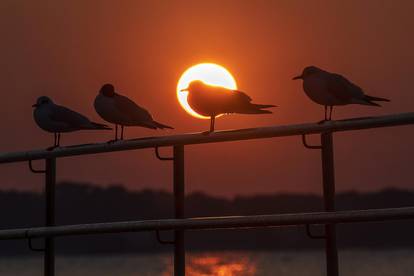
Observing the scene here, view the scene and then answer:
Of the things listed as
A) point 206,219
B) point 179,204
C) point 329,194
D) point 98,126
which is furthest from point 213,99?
point 329,194

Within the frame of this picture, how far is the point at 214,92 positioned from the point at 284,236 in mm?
96008

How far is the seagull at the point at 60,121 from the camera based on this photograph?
1098cm

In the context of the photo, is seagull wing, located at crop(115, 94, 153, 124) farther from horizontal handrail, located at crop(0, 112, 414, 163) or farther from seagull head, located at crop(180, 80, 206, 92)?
horizontal handrail, located at crop(0, 112, 414, 163)

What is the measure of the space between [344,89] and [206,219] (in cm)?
324

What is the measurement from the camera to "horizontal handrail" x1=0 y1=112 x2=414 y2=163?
5191mm

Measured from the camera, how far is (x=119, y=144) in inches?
248

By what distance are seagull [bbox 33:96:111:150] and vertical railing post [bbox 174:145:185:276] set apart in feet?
15.8

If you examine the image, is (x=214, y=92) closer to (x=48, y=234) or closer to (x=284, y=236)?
(x=48, y=234)

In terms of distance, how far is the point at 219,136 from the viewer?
19.1ft

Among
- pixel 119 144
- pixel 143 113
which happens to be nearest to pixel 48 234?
→ pixel 119 144

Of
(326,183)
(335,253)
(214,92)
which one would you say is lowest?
(335,253)

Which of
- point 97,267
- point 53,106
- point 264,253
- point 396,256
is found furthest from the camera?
point 264,253

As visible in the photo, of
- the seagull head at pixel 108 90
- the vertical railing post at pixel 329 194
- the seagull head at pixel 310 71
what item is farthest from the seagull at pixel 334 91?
the vertical railing post at pixel 329 194

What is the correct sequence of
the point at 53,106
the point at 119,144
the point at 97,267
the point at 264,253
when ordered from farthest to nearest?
the point at 264,253 → the point at 97,267 → the point at 53,106 → the point at 119,144
